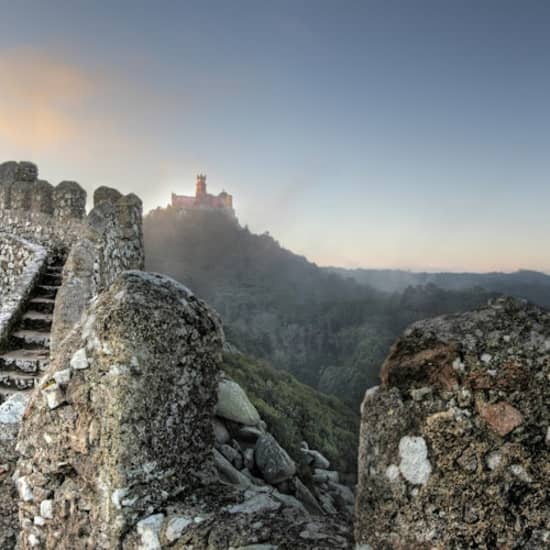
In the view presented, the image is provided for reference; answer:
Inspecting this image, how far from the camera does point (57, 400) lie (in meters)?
2.70

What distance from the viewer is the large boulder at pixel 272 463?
5.37m

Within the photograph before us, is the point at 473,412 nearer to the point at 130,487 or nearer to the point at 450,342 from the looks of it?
the point at 450,342

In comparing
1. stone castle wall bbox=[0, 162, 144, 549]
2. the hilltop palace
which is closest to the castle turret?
the hilltop palace

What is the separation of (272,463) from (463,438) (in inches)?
163

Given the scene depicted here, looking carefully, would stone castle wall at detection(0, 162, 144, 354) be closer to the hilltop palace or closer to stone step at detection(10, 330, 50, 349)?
stone step at detection(10, 330, 50, 349)

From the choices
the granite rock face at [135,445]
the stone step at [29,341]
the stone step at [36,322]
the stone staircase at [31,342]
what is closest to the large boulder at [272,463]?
the granite rock face at [135,445]

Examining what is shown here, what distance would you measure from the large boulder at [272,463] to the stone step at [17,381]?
3296 millimetres

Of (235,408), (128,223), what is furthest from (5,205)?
(235,408)

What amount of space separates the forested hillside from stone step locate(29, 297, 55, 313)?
127 ft

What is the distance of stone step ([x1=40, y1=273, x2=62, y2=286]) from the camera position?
8.81 meters

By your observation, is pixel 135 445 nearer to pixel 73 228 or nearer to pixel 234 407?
pixel 234 407

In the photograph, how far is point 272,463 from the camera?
547 centimetres

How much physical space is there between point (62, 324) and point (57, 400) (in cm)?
376

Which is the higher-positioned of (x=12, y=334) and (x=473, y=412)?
(x=473, y=412)
